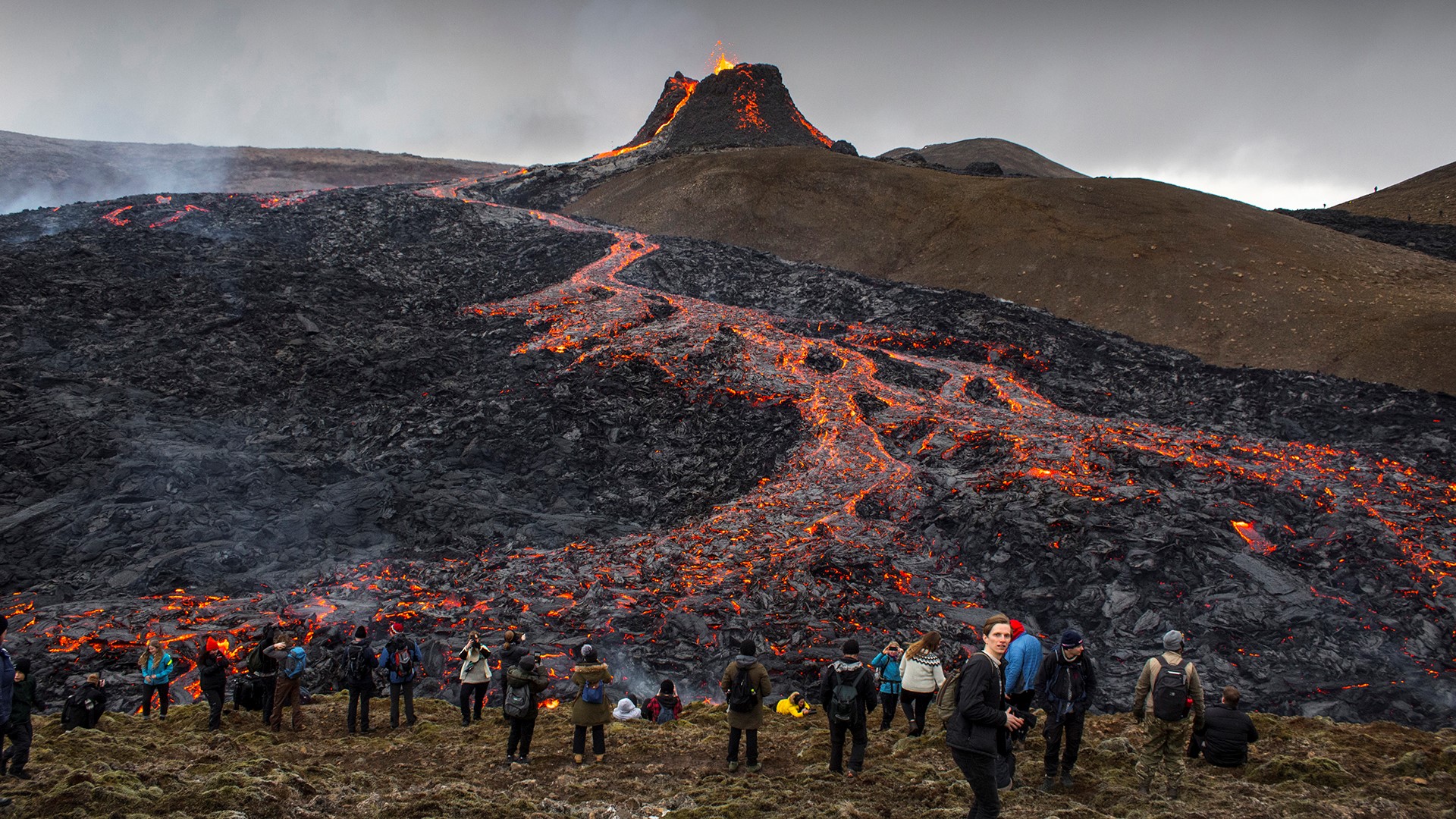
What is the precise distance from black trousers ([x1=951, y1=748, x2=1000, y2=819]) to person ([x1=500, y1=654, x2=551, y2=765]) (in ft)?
19.5

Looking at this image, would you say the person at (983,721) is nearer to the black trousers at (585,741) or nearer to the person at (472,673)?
the black trousers at (585,741)

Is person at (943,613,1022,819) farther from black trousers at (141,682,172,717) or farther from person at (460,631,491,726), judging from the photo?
black trousers at (141,682,172,717)

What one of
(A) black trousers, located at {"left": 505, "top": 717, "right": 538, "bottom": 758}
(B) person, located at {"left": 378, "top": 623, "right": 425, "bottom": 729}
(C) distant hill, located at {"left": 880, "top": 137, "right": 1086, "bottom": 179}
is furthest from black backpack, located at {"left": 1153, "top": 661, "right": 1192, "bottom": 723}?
(C) distant hill, located at {"left": 880, "top": 137, "right": 1086, "bottom": 179}

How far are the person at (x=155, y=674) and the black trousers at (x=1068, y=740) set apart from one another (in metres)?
14.6

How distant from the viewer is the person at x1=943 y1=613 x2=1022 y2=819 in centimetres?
691

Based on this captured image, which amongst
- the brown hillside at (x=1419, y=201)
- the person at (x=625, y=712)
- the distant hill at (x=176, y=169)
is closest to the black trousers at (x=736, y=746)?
the person at (x=625, y=712)

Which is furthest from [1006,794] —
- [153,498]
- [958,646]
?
[153,498]

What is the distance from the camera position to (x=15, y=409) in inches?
1069

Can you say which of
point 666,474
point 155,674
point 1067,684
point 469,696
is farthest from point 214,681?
point 666,474

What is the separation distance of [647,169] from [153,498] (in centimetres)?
5583

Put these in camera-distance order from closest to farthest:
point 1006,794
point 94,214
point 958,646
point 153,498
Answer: point 1006,794, point 958,646, point 153,498, point 94,214

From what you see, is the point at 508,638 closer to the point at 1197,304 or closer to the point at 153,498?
the point at 153,498

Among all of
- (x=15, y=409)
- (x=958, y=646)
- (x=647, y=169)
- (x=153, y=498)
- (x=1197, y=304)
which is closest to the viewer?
(x=958, y=646)

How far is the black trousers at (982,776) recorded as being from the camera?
7.07 metres
